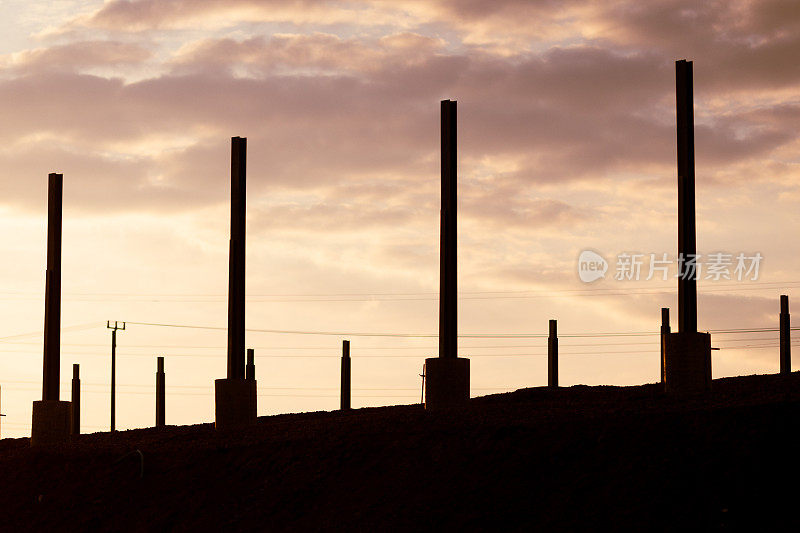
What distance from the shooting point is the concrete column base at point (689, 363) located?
27422 mm

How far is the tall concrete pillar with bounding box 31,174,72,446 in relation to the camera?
35000 mm

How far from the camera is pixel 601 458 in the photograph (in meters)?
21.9

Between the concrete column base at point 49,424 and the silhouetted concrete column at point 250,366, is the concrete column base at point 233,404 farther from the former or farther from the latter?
the silhouetted concrete column at point 250,366

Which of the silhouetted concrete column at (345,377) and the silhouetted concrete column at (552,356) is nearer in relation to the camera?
the silhouetted concrete column at (552,356)

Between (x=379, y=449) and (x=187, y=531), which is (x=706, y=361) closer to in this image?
(x=379, y=449)

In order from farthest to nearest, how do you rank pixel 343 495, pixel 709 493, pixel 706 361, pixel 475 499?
pixel 706 361 < pixel 343 495 < pixel 475 499 < pixel 709 493

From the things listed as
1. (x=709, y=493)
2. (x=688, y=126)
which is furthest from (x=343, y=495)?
(x=688, y=126)

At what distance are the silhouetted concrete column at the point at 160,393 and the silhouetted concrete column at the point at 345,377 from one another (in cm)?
1127

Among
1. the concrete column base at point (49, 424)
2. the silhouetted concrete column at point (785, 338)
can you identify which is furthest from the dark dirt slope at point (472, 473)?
the silhouetted concrete column at point (785, 338)

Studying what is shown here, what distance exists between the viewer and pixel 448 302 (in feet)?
102

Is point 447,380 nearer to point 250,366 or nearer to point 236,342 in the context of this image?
point 236,342

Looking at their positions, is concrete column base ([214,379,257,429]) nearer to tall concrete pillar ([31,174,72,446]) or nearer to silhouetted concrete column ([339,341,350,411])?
tall concrete pillar ([31,174,72,446])

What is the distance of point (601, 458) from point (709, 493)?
2374 mm

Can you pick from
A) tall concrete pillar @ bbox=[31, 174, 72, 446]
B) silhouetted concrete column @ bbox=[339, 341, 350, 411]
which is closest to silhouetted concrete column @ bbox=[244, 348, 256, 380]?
silhouetted concrete column @ bbox=[339, 341, 350, 411]
